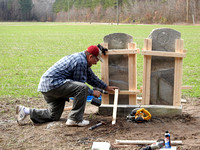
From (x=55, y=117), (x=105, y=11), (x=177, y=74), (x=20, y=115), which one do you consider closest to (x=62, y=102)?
(x=55, y=117)

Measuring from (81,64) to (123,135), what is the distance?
1510 millimetres

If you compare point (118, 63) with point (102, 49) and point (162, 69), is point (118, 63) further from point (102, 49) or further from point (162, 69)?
point (162, 69)

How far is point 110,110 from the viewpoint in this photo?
6.70 m

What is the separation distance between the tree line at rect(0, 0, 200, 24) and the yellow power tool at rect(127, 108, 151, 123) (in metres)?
60.9

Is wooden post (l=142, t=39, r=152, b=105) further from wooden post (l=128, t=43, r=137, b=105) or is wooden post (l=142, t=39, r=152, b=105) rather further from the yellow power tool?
the yellow power tool

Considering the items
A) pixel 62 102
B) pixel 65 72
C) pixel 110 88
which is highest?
pixel 65 72

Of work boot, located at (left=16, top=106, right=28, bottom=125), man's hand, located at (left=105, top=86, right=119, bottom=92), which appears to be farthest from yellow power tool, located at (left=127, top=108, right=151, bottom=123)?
work boot, located at (left=16, top=106, right=28, bottom=125)

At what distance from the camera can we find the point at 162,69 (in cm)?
641

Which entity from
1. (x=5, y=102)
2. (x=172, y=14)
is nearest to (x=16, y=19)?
(x=172, y=14)

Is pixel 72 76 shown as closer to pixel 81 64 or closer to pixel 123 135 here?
pixel 81 64

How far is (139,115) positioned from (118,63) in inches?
50.0

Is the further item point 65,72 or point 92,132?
point 65,72

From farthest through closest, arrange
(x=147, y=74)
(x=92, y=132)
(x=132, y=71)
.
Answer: (x=132, y=71)
(x=147, y=74)
(x=92, y=132)

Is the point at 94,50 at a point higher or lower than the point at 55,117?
higher
